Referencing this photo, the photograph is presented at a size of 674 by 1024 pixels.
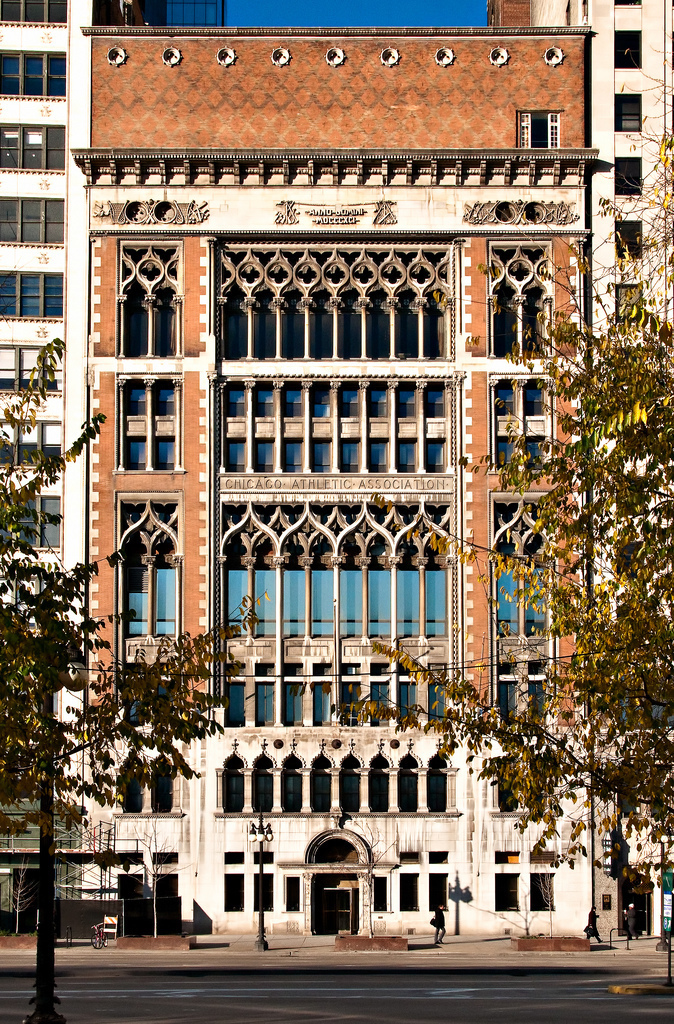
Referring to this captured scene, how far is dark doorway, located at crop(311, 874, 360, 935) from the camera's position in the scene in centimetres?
5766

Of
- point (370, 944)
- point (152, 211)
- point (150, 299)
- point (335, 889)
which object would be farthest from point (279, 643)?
point (152, 211)

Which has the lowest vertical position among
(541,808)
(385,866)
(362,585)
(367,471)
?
(385,866)

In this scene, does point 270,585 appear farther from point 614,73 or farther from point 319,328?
point 614,73

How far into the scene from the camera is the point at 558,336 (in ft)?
76.1

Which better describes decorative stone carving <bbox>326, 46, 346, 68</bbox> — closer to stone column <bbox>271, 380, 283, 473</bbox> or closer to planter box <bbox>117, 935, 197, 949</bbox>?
stone column <bbox>271, 380, 283, 473</bbox>

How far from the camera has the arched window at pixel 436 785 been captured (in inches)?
2311

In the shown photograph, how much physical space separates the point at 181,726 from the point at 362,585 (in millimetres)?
35984

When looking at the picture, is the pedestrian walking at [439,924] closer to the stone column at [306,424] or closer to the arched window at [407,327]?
the stone column at [306,424]

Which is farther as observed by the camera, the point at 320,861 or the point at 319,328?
the point at 319,328

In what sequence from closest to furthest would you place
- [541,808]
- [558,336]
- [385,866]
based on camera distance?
[541,808]
[558,336]
[385,866]

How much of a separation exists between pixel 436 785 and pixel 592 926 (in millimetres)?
8343

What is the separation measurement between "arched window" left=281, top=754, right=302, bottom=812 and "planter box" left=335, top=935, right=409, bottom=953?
8204 millimetres

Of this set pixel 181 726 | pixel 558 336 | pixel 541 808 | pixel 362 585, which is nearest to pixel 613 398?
pixel 558 336

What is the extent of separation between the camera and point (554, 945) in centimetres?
5088
